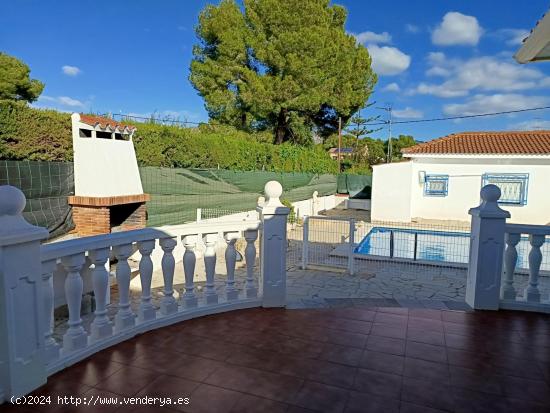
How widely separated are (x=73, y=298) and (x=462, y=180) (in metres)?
16.2

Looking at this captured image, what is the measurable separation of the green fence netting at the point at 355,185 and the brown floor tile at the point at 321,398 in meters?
19.0

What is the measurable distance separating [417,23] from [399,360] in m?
20.5

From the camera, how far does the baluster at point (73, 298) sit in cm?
215

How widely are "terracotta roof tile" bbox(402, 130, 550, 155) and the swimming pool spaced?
5877mm

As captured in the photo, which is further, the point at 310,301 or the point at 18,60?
the point at 18,60

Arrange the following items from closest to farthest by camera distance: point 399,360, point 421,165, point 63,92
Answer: point 399,360, point 63,92, point 421,165

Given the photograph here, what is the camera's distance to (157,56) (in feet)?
56.5

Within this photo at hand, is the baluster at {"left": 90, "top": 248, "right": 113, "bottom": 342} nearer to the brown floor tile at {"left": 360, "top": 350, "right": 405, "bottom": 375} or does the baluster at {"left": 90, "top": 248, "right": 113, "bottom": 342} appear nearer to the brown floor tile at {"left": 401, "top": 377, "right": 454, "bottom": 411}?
the brown floor tile at {"left": 360, "top": 350, "right": 405, "bottom": 375}

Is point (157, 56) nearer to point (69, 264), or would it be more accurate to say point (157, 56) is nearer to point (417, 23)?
point (417, 23)

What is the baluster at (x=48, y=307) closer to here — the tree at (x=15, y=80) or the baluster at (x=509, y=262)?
the baluster at (x=509, y=262)

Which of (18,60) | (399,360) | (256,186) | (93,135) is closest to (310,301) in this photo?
(399,360)

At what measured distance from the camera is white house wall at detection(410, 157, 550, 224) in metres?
14.4

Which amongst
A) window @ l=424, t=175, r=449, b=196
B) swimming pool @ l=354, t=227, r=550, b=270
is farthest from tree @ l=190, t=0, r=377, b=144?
swimming pool @ l=354, t=227, r=550, b=270

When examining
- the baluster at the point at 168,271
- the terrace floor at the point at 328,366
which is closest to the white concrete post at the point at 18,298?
the terrace floor at the point at 328,366
